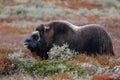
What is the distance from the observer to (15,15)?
27.8 meters

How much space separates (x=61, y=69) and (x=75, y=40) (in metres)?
2.18

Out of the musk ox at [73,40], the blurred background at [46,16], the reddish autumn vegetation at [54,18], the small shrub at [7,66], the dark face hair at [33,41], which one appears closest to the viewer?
the reddish autumn vegetation at [54,18]

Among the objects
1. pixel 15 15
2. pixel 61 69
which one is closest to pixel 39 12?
pixel 15 15

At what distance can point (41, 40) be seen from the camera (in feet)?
37.2

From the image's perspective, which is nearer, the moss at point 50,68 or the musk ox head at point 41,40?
the moss at point 50,68

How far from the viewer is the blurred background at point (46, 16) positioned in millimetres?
18703

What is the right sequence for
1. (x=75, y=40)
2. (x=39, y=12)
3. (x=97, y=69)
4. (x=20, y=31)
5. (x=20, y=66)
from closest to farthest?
(x=97, y=69) → (x=20, y=66) → (x=75, y=40) → (x=20, y=31) → (x=39, y=12)

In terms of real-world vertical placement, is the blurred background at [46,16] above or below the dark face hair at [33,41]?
below

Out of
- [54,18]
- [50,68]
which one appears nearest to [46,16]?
[54,18]

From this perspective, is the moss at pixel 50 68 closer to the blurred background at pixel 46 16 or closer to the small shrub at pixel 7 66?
the small shrub at pixel 7 66

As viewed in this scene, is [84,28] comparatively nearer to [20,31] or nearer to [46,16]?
[20,31]

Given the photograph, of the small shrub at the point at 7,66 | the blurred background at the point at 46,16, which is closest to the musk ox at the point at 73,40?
the small shrub at the point at 7,66

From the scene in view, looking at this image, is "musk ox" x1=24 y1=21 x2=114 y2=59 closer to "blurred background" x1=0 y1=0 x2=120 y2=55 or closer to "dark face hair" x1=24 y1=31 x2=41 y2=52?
"dark face hair" x1=24 y1=31 x2=41 y2=52

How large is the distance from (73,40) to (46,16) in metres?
15.9
